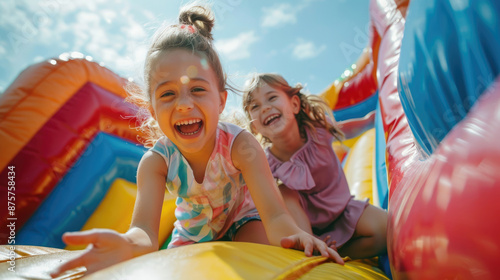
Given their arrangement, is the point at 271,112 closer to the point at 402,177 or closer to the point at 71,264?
the point at 402,177

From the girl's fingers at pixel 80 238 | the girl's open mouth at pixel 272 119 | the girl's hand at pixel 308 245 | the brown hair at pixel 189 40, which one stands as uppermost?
the brown hair at pixel 189 40

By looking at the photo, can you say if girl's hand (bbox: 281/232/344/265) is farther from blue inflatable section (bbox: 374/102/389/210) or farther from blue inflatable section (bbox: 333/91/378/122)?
blue inflatable section (bbox: 333/91/378/122)

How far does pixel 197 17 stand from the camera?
1.04 meters

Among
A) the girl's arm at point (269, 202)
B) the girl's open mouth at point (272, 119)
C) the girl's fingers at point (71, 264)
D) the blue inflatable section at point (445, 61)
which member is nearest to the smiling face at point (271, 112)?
the girl's open mouth at point (272, 119)

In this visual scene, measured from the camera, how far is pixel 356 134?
2479 millimetres

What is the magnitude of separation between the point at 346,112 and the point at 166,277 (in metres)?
2.61

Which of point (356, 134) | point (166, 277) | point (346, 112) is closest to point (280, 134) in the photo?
point (166, 277)

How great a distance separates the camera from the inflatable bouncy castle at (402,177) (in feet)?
0.94

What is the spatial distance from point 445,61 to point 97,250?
578mm

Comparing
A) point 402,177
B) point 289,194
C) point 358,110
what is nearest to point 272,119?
point 289,194

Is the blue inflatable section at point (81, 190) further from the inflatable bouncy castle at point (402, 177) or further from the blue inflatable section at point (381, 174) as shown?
the blue inflatable section at point (381, 174)

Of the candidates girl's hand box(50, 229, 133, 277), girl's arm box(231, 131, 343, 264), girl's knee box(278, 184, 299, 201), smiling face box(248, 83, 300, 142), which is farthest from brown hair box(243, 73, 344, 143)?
girl's hand box(50, 229, 133, 277)

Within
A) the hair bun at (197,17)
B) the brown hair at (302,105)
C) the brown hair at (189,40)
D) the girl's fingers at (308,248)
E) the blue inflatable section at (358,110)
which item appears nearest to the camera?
the girl's fingers at (308,248)

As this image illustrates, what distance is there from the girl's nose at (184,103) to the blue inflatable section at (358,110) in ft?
7.09
